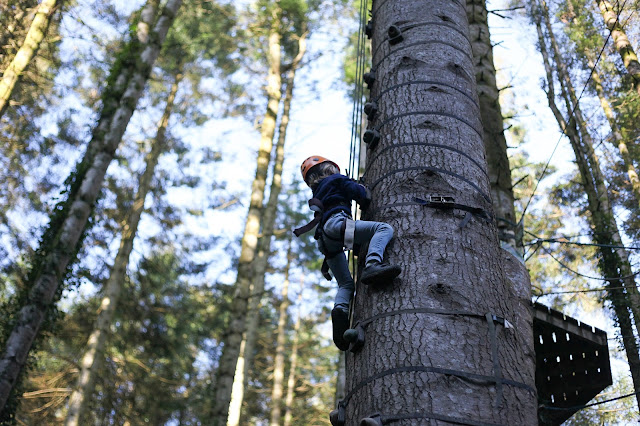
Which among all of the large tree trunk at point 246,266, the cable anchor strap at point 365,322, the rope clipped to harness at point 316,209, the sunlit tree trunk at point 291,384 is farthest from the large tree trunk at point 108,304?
the cable anchor strap at point 365,322

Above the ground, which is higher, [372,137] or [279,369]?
[279,369]

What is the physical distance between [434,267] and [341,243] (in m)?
1.00

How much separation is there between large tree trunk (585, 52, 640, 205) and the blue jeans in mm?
9116

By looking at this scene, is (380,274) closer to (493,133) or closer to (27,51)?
(493,133)

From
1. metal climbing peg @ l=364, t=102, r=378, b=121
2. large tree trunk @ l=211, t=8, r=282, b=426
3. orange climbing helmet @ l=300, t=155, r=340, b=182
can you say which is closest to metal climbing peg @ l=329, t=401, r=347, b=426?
metal climbing peg @ l=364, t=102, r=378, b=121

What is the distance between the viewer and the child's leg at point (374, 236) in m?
2.40

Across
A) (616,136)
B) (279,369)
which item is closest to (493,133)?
(616,136)

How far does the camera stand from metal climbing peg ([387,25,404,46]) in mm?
3309

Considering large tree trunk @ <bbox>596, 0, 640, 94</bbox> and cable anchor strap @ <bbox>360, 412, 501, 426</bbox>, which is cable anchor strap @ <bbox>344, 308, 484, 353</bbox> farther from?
large tree trunk @ <bbox>596, 0, 640, 94</bbox>

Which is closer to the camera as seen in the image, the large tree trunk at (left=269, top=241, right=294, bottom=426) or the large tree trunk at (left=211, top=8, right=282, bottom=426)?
the large tree trunk at (left=211, top=8, right=282, bottom=426)

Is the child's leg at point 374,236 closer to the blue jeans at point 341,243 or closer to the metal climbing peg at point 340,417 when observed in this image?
the blue jeans at point 341,243

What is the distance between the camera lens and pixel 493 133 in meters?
5.57

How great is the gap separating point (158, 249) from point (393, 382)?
13.9 metres

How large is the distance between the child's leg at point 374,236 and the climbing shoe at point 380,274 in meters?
0.07
